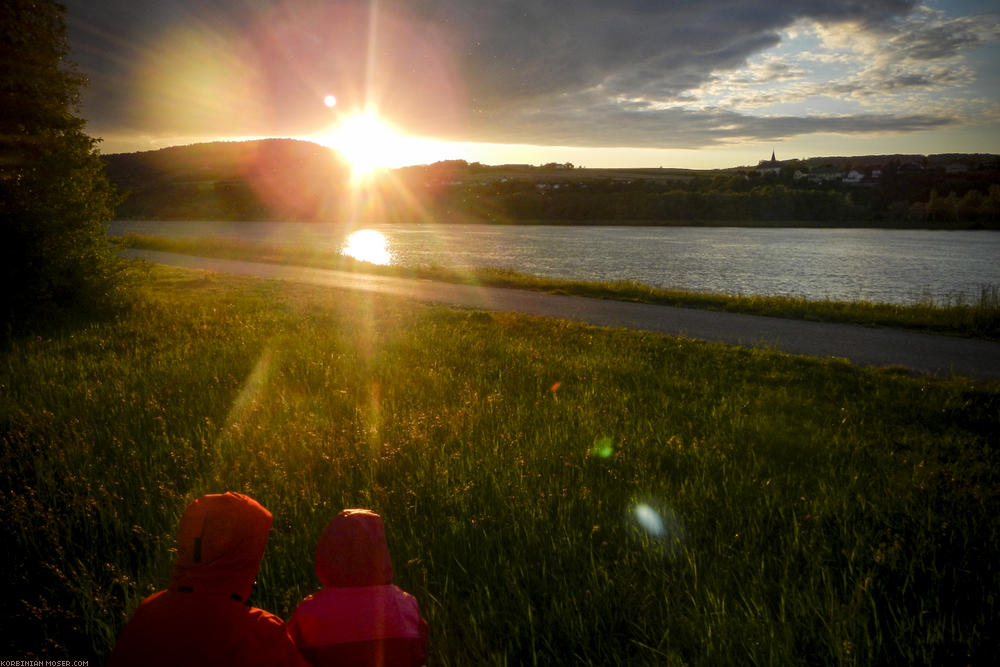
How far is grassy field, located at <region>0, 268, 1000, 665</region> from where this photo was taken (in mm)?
2617

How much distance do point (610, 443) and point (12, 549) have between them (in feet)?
13.4

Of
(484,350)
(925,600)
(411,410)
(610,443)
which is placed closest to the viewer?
(925,600)

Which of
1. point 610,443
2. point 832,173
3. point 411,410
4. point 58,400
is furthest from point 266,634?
point 832,173

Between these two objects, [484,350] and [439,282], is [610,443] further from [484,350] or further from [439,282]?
[439,282]

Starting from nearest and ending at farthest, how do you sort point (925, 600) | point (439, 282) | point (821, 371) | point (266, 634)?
point (266, 634)
point (925, 600)
point (821, 371)
point (439, 282)

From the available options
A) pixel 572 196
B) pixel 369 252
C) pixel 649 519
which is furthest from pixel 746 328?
pixel 572 196

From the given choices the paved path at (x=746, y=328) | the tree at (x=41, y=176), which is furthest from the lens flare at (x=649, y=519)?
the tree at (x=41, y=176)

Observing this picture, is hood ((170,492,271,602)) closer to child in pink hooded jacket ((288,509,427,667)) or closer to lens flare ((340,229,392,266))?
child in pink hooded jacket ((288,509,427,667))

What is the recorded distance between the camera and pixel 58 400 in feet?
18.4

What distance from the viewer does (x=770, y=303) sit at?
46.3 feet

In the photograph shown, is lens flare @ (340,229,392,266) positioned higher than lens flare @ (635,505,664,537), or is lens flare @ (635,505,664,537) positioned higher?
lens flare @ (340,229,392,266)

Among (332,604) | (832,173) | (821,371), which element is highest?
(832,173)

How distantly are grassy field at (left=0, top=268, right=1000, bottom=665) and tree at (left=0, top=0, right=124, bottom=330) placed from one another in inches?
121

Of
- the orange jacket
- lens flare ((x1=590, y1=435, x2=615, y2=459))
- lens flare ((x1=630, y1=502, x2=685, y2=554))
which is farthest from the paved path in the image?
the orange jacket
